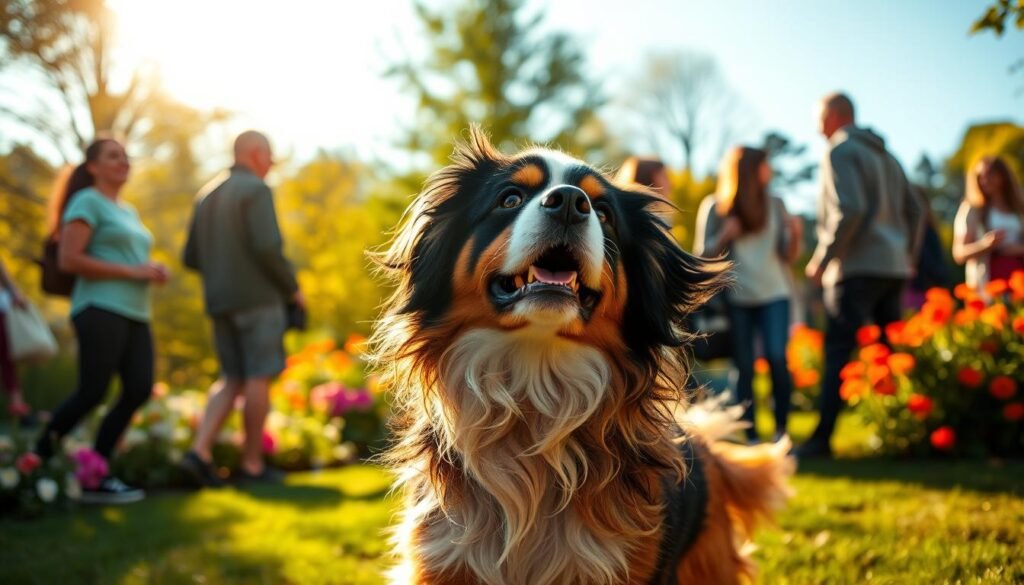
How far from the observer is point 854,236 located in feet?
17.7

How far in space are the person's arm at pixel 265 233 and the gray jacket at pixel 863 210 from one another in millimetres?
3905

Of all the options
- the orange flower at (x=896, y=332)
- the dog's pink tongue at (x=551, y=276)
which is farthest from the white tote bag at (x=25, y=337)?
the orange flower at (x=896, y=332)

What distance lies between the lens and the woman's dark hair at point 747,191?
5859 mm

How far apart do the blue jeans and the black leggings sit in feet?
14.0

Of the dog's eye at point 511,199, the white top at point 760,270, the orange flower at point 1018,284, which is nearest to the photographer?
the dog's eye at point 511,199

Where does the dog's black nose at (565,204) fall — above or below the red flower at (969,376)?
above

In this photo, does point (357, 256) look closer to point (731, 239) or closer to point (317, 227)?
point (317, 227)

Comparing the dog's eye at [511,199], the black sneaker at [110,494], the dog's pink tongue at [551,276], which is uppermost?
the dog's eye at [511,199]

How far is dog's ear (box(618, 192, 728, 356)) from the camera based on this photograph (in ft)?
7.82

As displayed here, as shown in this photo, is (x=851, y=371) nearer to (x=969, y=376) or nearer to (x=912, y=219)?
(x=969, y=376)

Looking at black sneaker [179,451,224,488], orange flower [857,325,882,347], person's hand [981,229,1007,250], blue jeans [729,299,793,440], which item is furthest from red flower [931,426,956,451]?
black sneaker [179,451,224,488]

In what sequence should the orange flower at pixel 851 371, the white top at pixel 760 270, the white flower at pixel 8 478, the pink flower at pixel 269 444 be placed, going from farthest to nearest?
the pink flower at pixel 269 444, the white top at pixel 760 270, the orange flower at pixel 851 371, the white flower at pixel 8 478

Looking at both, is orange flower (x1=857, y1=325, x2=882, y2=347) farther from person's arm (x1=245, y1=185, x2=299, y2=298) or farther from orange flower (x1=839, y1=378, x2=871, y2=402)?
person's arm (x1=245, y1=185, x2=299, y2=298)

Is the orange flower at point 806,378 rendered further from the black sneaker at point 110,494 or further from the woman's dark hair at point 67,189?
the woman's dark hair at point 67,189
